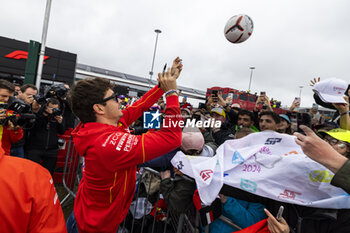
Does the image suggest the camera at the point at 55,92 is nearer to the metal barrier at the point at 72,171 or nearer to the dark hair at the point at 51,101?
the dark hair at the point at 51,101

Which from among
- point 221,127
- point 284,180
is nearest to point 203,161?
point 284,180

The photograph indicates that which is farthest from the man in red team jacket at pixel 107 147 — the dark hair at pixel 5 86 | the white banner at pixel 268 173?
the dark hair at pixel 5 86

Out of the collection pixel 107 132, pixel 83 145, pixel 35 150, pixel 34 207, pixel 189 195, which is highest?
pixel 107 132

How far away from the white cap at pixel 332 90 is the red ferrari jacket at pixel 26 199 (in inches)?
131

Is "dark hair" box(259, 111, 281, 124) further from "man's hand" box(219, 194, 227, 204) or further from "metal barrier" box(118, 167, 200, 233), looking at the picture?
"metal barrier" box(118, 167, 200, 233)

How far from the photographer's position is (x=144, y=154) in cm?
143

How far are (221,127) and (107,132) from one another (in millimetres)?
3333

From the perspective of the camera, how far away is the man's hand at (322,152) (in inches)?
45.8

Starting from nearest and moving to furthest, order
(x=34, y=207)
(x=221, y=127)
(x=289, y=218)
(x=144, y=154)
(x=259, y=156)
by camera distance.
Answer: (x=34, y=207), (x=144, y=154), (x=289, y=218), (x=259, y=156), (x=221, y=127)

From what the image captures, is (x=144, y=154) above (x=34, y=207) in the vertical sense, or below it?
above

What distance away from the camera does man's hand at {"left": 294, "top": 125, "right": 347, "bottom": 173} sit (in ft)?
3.81

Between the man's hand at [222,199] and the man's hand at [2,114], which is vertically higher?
the man's hand at [2,114]

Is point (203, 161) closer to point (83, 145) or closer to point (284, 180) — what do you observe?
point (284, 180)

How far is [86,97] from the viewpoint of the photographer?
1644 millimetres
